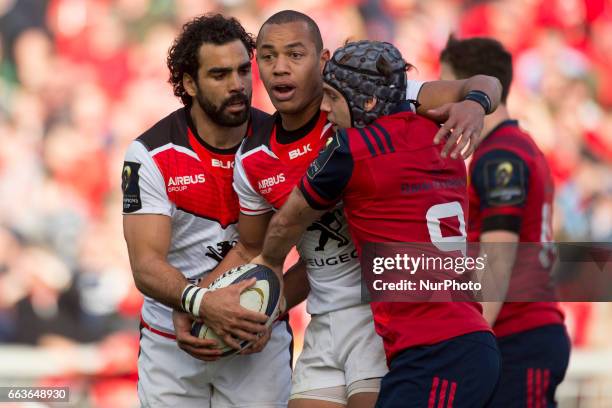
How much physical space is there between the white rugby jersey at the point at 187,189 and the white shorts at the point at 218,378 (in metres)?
0.39

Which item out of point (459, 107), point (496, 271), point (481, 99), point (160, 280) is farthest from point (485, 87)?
point (160, 280)

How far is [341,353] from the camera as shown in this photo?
440 centimetres

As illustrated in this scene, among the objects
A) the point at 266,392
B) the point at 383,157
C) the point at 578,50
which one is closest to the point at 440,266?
the point at 383,157

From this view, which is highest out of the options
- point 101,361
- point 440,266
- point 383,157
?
point 383,157

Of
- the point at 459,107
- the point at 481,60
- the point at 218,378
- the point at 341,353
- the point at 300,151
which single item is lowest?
the point at 218,378

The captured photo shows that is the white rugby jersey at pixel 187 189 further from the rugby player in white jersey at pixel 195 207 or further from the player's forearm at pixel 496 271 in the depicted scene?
the player's forearm at pixel 496 271

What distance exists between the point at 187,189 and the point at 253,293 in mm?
695

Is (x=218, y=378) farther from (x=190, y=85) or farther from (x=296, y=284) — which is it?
(x=190, y=85)

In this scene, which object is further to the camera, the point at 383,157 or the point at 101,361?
the point at 101,361

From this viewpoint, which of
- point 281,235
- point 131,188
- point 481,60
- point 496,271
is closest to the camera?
point 281,235

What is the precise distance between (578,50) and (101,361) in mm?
4248

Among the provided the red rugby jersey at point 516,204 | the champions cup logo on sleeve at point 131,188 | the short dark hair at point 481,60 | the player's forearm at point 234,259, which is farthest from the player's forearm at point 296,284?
the short dark hair at point 481,60

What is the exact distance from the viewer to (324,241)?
447 cm

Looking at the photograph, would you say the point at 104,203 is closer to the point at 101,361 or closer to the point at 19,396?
the point at 101,361
